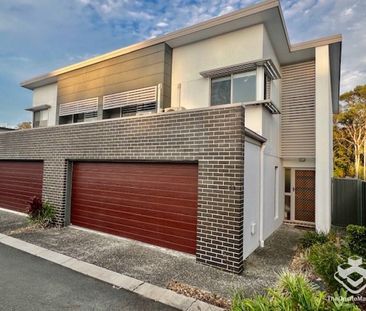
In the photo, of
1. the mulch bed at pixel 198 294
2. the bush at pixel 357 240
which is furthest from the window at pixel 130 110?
the bush at pixel 357 240

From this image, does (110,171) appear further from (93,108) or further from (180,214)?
(93,108)

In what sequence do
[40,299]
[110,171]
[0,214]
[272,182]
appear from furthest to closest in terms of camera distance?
[0,214], [272,182], [110,171], [40,299]

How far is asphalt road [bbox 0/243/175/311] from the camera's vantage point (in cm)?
372

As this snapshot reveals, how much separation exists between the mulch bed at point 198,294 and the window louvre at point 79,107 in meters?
8.90

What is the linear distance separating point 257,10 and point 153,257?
24.1ft

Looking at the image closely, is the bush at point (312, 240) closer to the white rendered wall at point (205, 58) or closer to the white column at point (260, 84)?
the white column at point (260, 84)

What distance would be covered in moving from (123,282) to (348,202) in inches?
388

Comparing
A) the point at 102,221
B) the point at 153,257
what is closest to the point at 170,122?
the point at 153,257

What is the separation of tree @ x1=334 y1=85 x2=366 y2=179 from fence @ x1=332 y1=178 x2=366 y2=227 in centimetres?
1831

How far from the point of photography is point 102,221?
7.69 m

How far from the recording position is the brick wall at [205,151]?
518 centimetres

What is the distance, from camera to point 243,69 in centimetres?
764

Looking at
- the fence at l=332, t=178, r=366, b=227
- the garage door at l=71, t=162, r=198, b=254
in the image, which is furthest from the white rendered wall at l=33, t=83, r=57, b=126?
the fence at l=332, t=178, r=366, b=227

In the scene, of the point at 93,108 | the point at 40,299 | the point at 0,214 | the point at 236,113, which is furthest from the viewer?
the point at 93,108
